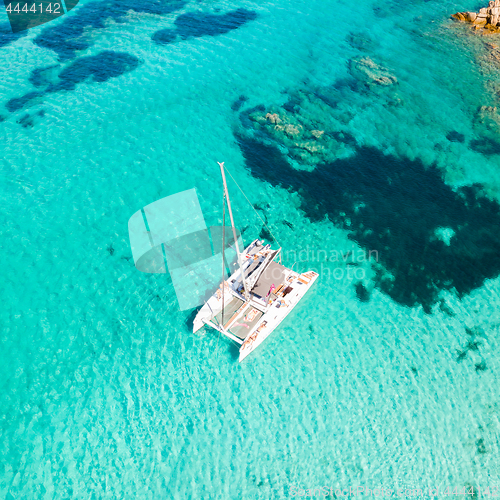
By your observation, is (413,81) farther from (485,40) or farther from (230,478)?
(230,478)

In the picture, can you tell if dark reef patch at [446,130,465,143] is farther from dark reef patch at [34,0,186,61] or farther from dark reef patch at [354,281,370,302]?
dark reef patch at [34,0,186,61]

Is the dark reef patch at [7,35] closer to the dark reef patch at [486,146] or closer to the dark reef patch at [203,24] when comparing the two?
the dark reef patch at [203,24]

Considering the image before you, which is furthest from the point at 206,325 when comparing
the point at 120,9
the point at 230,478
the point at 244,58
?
the point at 120,9

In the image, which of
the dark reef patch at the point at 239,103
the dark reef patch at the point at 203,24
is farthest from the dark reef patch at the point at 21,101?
the dark reef patch at the point at 239,103

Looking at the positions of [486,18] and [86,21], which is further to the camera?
[486,18]

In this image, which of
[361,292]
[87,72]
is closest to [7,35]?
[87,72]

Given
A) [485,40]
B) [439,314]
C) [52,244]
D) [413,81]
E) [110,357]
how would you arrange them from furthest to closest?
1. [485,40]
2. [413,81]
3. [52,244]
4. [439,314]
5. [110,357]

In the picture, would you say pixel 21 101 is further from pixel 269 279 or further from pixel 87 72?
pixel 269 279
